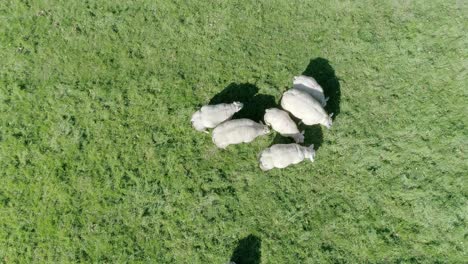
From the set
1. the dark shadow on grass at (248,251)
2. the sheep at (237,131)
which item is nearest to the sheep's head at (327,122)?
the sheep at (237,131)

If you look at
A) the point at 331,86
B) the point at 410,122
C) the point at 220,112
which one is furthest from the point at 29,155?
the point at 410,122

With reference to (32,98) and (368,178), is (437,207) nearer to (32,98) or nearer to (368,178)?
(368,178)

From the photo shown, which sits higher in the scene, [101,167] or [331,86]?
[331,86]

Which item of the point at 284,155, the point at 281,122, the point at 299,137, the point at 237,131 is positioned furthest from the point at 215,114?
the point at 299,137

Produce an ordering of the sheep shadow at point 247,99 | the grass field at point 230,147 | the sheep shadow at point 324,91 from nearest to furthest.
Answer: the grass field at point 230,147 < the sheep shadow at point 324,91 < the sheep shadow at point 247,99

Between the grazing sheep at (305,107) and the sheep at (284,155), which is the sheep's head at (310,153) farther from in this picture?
the grazing sheep at (305,107)

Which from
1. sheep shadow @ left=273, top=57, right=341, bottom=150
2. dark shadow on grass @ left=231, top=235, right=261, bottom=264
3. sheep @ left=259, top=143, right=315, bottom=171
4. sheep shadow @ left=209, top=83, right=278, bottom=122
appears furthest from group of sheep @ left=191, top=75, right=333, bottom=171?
dark shadow on grass @ left=231, top=235, right=261, bottom=264

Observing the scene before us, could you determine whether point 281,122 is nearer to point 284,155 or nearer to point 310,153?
point 284,155
